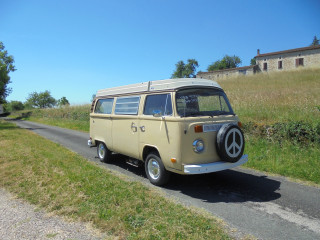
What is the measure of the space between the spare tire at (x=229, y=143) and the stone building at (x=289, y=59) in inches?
1684

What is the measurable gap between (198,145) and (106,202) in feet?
6.77

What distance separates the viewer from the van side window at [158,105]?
5223 millimetres

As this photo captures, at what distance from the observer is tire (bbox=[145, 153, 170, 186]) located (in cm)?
530

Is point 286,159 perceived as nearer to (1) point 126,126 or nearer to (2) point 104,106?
(1) point 126,126

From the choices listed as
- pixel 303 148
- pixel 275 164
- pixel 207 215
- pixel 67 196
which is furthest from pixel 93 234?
pixel 303 148

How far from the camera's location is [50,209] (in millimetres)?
4102

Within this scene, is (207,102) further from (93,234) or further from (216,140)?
(93,234)

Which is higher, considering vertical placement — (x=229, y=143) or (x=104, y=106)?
(x=104, y=106)

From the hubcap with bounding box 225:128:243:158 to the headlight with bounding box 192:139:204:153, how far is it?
53 cm

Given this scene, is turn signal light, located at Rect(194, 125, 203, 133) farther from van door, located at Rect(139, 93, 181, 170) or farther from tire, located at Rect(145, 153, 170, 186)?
tire, located at Rect(145, 153, 170, 186)

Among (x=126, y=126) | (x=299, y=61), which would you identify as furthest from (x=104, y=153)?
(x=299, y=61)

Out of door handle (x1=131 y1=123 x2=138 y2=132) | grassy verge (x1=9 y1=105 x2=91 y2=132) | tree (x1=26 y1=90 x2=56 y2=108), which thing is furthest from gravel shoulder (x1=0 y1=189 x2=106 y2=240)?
tree (x1=26 y1=90 x2=56 y2=108)

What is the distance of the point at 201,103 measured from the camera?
5.54 metres

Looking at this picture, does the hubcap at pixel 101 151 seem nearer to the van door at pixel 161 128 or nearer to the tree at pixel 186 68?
the van door at pixel 161 128
